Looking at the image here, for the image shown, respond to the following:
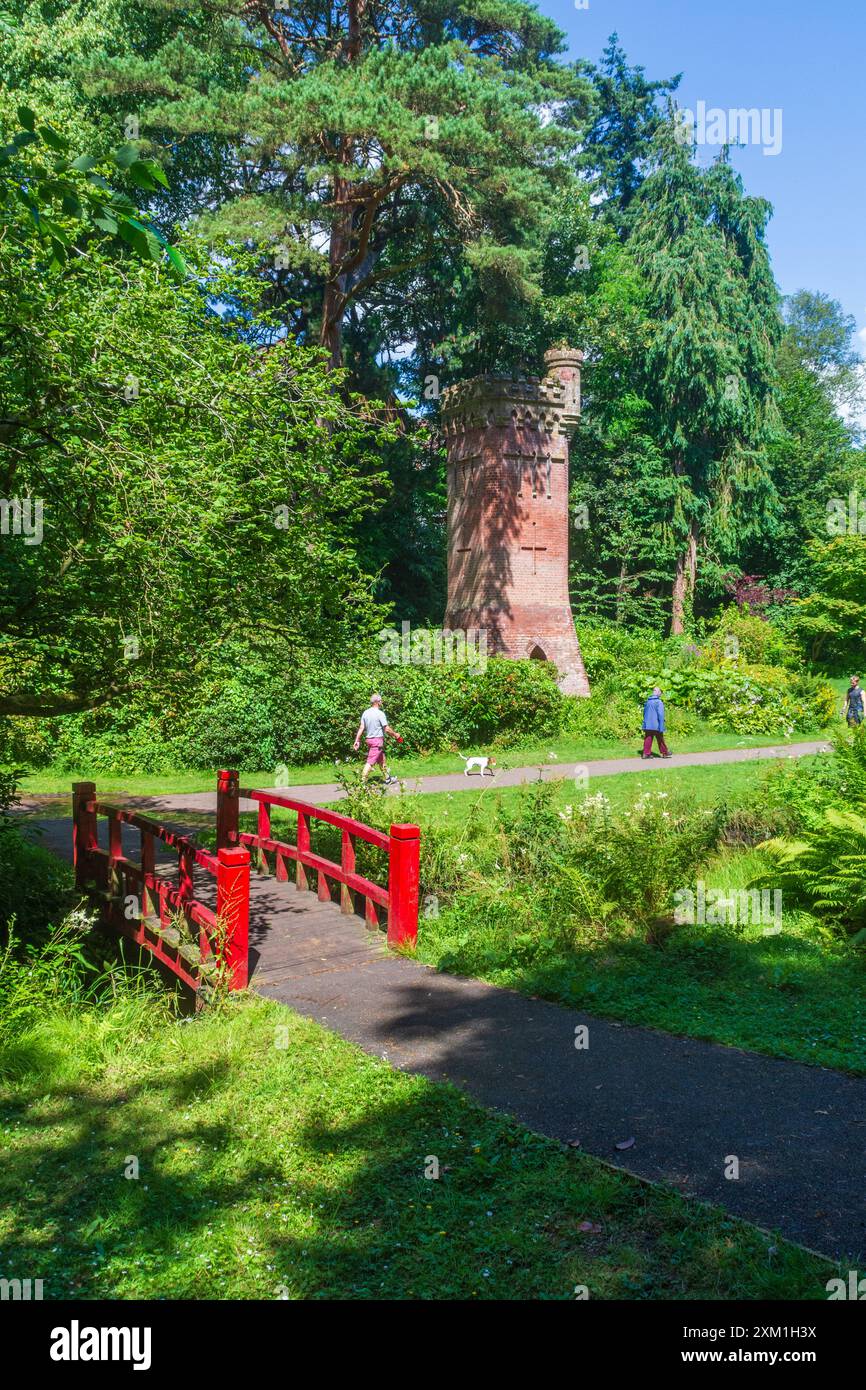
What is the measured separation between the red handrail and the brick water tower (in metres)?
18.1

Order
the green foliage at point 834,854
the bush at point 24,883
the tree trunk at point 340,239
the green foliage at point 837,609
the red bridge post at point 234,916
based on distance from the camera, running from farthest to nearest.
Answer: the green foliage at point 837,609, the tree trunk at point 340,239, the bush at point 24,883, the green foliage at point 834,854, the red bridge post at point 234,916

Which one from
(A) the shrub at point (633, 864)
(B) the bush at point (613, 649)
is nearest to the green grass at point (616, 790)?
(A) the shrub at point (633, 864)

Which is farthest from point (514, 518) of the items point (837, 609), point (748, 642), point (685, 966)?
point (685, 966)

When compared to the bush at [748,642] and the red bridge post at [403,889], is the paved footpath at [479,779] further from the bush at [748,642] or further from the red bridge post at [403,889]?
the bush at [748,642]

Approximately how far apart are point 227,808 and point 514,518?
63.7 feet

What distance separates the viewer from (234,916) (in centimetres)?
784

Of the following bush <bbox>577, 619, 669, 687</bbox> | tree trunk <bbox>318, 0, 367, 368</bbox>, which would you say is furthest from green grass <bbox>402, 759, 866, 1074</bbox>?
bush <bbox>577, 619, 669, 687</bbox>

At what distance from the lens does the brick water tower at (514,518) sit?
2836 cm

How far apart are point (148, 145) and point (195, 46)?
167 inches

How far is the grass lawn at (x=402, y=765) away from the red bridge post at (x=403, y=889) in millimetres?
9277
